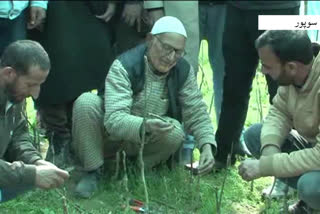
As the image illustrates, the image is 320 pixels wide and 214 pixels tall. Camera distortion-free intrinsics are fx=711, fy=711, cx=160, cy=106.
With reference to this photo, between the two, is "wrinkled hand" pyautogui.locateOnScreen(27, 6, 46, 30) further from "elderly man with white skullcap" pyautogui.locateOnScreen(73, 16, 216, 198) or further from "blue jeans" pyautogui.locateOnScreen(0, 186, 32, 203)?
"blue jeans" pyautogui.locateOnScreen(0, 186, 32, 203)

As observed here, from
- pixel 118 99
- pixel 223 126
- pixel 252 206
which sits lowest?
pixel 252 206

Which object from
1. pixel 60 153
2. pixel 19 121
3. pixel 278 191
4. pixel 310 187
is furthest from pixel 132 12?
pixel 310 187

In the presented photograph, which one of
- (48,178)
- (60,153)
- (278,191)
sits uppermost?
(48,178)

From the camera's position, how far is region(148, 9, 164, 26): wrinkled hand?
4.41 m

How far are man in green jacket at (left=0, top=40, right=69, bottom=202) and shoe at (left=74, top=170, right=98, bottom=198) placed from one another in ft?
1.88

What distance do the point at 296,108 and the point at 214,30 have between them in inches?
49.4

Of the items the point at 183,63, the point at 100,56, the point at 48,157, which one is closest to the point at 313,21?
the point at 183,63

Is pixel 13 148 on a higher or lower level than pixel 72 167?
higher

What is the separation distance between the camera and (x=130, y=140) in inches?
156

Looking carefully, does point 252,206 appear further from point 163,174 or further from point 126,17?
point 126,17

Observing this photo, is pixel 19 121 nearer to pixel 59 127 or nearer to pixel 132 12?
pixel 59 127

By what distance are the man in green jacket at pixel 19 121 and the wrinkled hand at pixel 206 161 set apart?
2.74ft

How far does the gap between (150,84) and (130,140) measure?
0.35 meters

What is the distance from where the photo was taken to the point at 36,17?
4.29 metres
